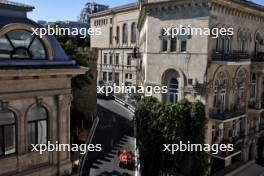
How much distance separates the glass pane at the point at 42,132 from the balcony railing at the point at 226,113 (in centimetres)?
1641

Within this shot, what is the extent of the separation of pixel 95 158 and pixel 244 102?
1758 cm

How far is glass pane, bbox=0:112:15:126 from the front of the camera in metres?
12.5

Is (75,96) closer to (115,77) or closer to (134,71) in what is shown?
(134,71)

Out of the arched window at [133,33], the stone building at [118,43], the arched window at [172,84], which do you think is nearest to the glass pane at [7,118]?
the arched window at [172,84]

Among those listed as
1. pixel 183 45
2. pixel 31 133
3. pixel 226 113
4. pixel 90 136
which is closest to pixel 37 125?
pixel 31 133

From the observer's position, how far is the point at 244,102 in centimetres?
3153

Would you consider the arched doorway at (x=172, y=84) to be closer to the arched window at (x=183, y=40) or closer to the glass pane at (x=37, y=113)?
the arched window at (x=183, y=40)

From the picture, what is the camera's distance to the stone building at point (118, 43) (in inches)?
1969

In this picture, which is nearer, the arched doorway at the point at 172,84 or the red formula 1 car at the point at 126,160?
the red formula 1 car at the point at 126,160

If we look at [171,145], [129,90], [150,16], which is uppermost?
[150,16]

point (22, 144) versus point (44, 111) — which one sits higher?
point (44, 111)

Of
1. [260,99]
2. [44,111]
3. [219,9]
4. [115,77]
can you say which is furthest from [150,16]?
[115,77]

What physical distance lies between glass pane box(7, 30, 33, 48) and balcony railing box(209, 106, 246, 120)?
18.0m

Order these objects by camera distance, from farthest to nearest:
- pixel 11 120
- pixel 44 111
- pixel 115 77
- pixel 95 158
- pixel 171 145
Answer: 1. pixel 115 77
2. pixel 171 145
3. pixel 95 158
4. pixel 44 111
5. pixel 11 120
